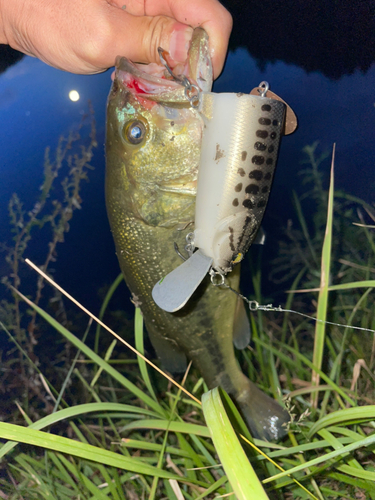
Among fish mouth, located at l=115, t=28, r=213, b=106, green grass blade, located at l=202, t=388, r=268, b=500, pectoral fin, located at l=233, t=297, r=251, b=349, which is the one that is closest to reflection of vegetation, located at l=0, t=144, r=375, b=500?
green grass blade, located at l=202, t=388, r=268, b=500

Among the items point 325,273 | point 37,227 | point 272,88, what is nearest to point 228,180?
point 325,273

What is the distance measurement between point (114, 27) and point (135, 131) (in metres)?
0.43

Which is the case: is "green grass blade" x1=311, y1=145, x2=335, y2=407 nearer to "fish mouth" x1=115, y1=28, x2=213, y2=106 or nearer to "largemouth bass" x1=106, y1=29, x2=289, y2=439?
"largemouth bass" x1=106, y1=29, x2=289, y2=439

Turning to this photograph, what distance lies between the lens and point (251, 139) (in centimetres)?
89

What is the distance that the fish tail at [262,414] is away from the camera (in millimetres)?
1343

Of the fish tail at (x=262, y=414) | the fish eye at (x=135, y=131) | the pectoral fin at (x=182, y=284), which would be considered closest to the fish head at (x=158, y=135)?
the fish eye at (x=135, y=131)

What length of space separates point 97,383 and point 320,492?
1266 mm

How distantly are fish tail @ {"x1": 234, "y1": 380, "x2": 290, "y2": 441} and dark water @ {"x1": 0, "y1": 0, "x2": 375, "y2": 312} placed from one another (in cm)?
106

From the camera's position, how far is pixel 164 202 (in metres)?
1.12

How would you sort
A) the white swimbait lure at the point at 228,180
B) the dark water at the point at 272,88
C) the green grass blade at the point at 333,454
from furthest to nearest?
the dark water at the point at 272,88 → the white swimbait lure at the point at 228,180 → the green grass blade at the point at 333,454

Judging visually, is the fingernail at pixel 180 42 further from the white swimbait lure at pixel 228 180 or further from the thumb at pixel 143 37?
the white swimbait lure at pixel 228 180

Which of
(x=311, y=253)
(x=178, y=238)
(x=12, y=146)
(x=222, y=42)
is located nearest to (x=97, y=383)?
(x=178, y=238)

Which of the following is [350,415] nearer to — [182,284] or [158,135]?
[182,284]

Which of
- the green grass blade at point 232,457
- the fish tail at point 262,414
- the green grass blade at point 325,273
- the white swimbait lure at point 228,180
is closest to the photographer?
the green grass blade at point 232,457
